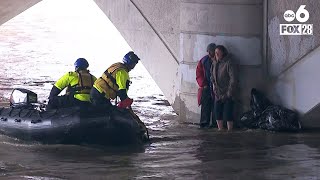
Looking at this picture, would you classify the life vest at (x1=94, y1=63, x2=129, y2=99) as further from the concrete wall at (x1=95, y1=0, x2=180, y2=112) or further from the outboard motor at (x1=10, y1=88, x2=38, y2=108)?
the concrete wall at (x1=95, y1=0, x2=180, y2=112)

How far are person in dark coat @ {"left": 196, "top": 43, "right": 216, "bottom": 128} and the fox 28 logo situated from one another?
1389 millimetres

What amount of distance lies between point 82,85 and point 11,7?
30.5 ft

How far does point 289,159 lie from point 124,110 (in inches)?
114

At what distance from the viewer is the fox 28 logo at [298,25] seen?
1691 cm

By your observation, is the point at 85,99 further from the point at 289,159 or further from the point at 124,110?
the point at 289,159

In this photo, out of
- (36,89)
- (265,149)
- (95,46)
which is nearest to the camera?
(265,149)

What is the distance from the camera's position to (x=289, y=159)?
14.4 m

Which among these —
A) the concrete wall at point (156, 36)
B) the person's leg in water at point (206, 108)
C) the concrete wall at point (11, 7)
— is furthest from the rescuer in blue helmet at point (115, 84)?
the concrete wall at point (11, 7)

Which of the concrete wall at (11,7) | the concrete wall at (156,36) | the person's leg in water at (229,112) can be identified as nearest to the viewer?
the person's leg in water at (229,112)

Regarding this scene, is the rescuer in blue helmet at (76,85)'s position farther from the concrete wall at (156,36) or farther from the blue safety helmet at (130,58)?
the concrete wall at (156,36)

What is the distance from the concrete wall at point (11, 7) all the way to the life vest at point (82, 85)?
336 inches

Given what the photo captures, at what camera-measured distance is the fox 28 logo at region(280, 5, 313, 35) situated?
16.9m

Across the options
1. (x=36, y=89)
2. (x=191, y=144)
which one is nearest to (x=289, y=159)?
(x=191, y=144)

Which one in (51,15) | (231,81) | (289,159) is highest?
(51,15)
